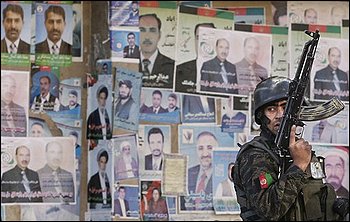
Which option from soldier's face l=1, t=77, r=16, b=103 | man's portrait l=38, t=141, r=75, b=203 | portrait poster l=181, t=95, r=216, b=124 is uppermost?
soldier's face l=1, t=77, r=16, b=103

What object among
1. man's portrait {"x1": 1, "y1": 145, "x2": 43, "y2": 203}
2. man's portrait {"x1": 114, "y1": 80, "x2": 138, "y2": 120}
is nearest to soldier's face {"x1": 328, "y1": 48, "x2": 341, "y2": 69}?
man's portrait {"x1": 114, "y1": 80, "x2": 138, "y2": 120}

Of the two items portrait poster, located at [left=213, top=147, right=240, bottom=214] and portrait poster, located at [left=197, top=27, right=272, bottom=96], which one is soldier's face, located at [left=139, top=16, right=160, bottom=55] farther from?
portrait poster, located at [left=213, top=147, right=240, bottom=214]

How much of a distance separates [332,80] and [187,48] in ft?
4.20

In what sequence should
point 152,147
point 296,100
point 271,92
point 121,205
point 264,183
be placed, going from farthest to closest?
point 152,147
point 121,205
point 271,92
point 296,100
point 264,183

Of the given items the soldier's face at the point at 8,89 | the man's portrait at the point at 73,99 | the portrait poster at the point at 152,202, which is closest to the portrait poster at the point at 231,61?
the portrait poster at the point at 152,202

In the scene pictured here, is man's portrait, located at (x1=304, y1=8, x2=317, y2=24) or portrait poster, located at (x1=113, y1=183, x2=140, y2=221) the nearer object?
portrait poster, located at (x1=113, y1=183, x2=140, y2=221)

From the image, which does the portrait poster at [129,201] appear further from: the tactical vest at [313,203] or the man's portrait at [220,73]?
the tactical vest at [313,203]

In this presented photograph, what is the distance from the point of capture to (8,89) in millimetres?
7758

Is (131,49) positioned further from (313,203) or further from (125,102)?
(313,203)

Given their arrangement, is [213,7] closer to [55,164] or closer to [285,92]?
[55,164]

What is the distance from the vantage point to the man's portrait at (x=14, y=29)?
779 cm

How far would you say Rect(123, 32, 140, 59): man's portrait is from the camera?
25.4ft

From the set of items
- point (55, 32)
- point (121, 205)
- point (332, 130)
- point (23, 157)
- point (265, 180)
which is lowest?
point (121, 205)

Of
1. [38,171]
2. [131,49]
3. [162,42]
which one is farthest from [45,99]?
[162,42]
